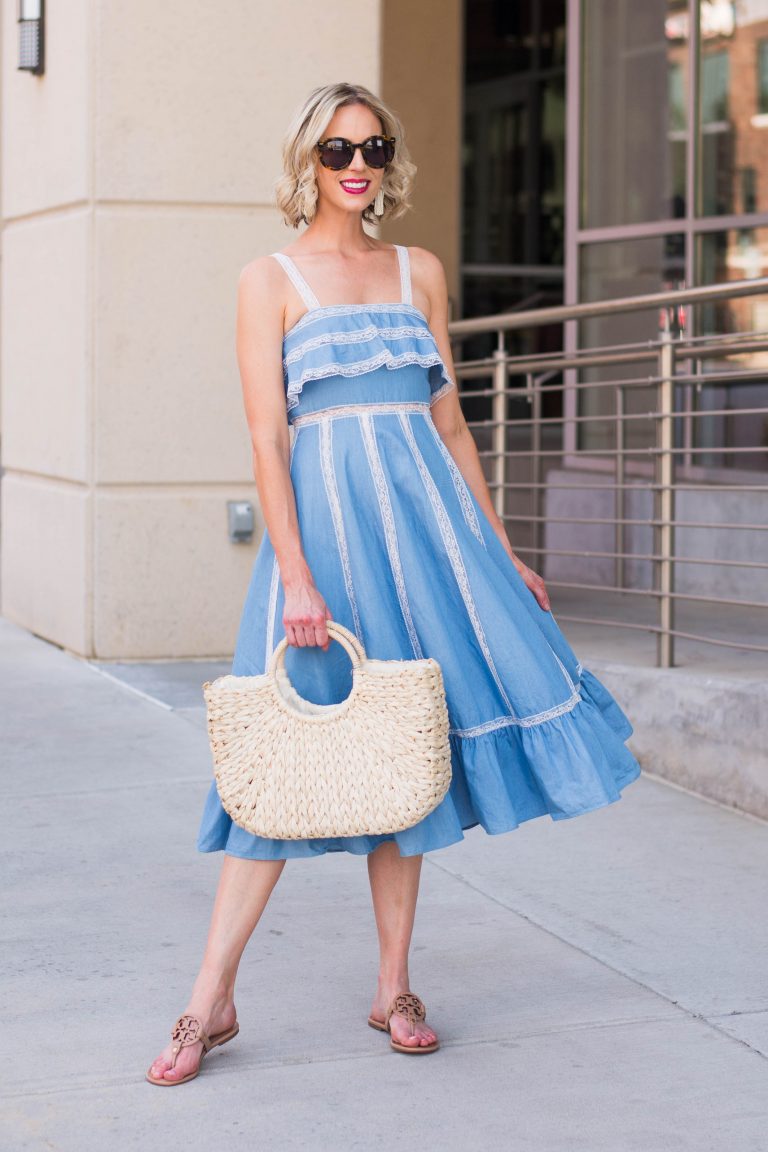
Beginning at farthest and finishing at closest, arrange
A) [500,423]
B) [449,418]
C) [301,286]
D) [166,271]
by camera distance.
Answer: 1. [166,271]
2. [500,423]
3. [449,418]
4. [301,286]

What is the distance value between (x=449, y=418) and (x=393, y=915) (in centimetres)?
104

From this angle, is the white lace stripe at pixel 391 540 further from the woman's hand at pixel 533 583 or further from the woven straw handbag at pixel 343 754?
the woman's hand at pixel 533 583

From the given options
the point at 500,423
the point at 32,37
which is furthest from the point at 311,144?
the point at 32,37

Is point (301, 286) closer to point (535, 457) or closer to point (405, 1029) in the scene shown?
point (405, 1029)

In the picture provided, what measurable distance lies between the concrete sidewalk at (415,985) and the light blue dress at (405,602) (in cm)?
46

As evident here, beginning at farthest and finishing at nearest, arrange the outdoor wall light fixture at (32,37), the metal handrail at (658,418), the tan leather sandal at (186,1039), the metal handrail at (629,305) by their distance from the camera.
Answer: the outdoor wall light fixture at (32,37) < the metal handrail at (658,418) < the metal handrail at (629,305) < the tan leather sandal at (186,1039)

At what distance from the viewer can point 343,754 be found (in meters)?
3.09

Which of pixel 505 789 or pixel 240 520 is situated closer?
pixel 505 789

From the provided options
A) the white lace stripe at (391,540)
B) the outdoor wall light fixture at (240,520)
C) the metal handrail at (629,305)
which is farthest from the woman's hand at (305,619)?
the outdoor wall light fixture at (240,520)

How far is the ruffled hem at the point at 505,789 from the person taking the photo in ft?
10.6

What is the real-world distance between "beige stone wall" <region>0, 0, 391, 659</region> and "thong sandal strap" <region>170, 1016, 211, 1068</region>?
474 centimetres

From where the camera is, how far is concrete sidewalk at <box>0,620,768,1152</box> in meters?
3.06

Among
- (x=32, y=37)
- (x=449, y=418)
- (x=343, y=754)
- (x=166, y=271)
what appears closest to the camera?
(x=343, y=754)

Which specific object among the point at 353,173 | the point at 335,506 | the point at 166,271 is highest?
the point at 166,271
